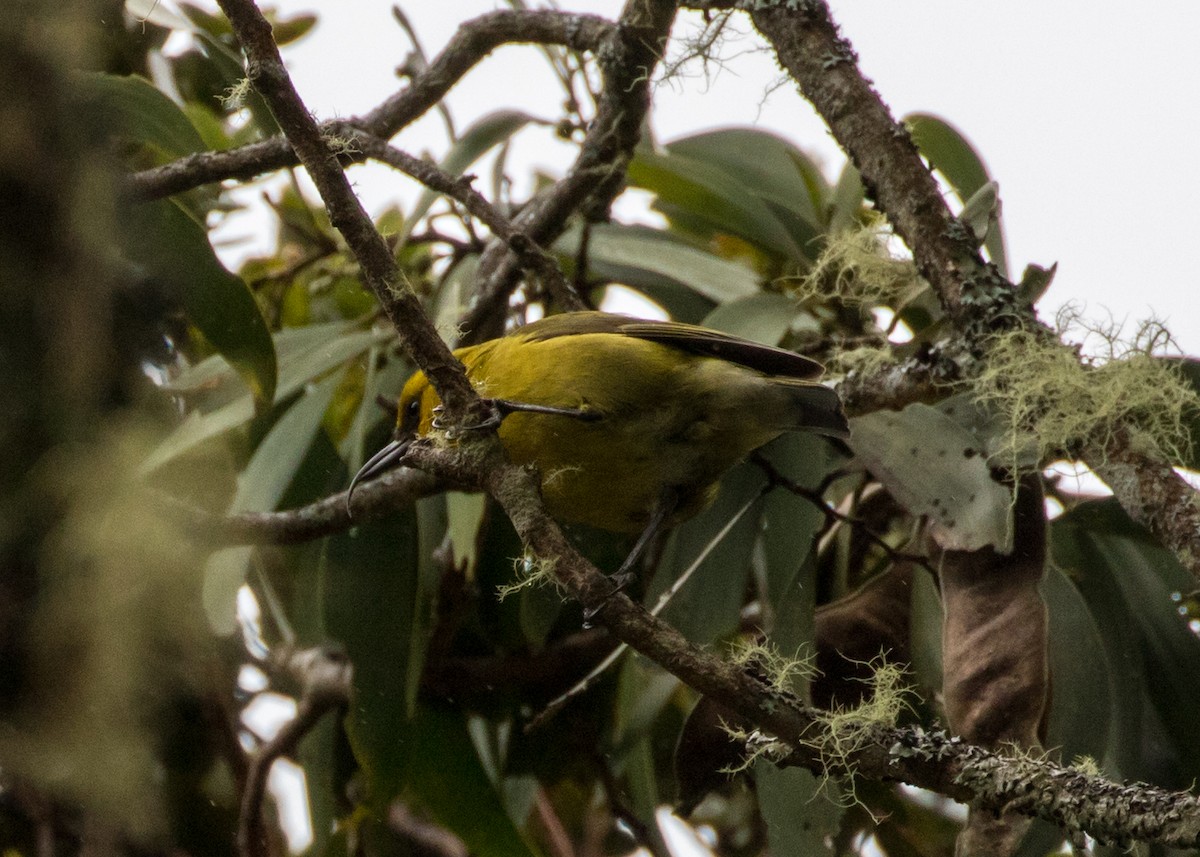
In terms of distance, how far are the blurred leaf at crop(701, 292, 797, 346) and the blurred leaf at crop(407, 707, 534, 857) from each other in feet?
4.14

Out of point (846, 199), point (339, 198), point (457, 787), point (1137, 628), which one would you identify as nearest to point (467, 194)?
point (339, 198)

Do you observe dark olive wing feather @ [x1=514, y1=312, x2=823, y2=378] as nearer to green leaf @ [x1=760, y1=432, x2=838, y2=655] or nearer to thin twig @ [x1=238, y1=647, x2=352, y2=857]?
green leaf @ [x1=760, y1=432, x2=838, y2=655]

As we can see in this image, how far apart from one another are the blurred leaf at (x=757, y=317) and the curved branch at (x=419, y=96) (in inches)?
29.2

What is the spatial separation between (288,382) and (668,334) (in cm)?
107

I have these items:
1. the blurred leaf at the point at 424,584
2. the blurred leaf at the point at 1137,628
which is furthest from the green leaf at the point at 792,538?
the blurred leaf at the point at 424,584

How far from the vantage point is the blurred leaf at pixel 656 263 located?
336 centimetres

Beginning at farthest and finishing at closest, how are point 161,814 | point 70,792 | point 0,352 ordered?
point 161,814, point 70,792, point 0,352

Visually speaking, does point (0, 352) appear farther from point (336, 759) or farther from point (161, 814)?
point (336, 759)

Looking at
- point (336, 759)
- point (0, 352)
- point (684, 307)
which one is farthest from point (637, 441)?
point (0, 352)

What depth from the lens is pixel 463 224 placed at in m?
3.45

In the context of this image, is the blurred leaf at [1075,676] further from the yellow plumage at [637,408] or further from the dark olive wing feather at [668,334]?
the dark olive wing feather at [668,334]

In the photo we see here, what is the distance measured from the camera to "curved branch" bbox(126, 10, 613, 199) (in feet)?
8.55

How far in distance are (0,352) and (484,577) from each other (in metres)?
2.11

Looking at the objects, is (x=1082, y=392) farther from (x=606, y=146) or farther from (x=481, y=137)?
(x=481, y=137)
